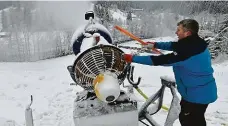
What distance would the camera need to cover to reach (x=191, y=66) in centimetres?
313

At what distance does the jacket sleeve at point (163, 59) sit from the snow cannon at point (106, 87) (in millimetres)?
331

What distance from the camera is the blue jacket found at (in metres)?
3.07

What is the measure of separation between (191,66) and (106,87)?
924mm

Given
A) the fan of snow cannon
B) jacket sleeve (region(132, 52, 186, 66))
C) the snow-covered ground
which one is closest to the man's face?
jacket sleeve (region(132, 52, 186, 66))

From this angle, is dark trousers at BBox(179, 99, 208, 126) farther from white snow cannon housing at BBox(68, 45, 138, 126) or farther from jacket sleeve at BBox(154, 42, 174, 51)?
jacket sleeve at BBox(154, 42, 174, 51)

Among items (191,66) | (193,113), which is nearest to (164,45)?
(191,66)

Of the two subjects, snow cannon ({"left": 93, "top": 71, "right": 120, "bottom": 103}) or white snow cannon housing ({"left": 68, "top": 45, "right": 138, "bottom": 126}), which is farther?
white snow cannon housing ({"left": 68, "top": 45, "right": 138, "bottom": 126})

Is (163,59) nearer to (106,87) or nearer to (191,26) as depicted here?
(191,26)

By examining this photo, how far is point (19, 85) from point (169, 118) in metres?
5.45

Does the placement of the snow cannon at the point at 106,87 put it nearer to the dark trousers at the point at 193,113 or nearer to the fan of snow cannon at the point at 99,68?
the fan of snow cannon at the point at 99,68

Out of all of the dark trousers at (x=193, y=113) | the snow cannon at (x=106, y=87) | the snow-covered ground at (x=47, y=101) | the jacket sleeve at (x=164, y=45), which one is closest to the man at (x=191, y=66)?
the dark trousers at (x=193, y=113)

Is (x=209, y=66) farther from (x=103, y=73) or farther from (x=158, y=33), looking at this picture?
(x=158, y=33)

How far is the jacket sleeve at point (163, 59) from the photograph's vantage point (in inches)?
121

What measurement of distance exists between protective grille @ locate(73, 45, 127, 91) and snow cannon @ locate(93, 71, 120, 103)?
218 millimetres
